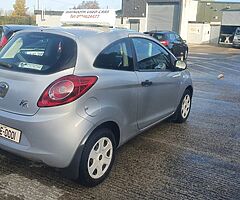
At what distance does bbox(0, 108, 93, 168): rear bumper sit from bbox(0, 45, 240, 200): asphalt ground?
1.32 feet

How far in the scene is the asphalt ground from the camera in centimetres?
309

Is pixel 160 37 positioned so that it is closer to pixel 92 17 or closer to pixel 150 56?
pixel 92 17

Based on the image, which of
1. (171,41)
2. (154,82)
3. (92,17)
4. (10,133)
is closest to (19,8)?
(171,41)

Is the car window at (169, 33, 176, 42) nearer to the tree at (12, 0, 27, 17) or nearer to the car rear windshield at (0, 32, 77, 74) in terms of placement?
the car rear windshield at (0, 32, 77, 74)

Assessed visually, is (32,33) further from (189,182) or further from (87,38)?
(189,182)

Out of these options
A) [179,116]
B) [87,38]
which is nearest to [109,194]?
[87,38]

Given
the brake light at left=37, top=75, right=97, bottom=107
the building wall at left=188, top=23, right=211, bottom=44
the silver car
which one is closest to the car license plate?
the silver car

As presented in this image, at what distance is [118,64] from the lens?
344cm

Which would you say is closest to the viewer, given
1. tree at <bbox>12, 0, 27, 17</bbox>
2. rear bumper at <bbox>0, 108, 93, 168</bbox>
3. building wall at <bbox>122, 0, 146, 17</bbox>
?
rear bumper at <bbox>0, 108, 93, 168</bbox>

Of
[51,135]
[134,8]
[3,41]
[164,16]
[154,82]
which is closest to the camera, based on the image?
[51,135]

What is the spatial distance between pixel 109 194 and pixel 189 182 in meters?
0.92

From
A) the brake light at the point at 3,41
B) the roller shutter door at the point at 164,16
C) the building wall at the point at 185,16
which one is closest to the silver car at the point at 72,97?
the brake light at the point at 3,41

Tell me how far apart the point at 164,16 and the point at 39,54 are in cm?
3662

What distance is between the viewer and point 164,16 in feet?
124
